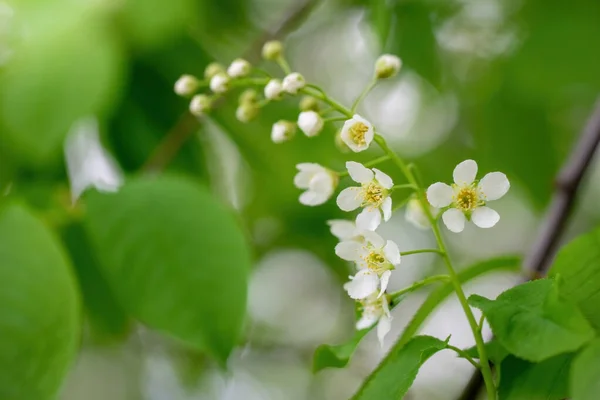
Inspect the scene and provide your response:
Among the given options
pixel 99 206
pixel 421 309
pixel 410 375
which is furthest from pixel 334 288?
pixel 410 375

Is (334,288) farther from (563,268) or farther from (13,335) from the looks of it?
(563,268)

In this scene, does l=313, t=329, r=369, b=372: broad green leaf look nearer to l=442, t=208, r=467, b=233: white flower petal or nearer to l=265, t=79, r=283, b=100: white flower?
l=442, t=208, r=467, b=233: white flower petal

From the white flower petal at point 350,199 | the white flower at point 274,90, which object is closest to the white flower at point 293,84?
the white flower at point 274,90

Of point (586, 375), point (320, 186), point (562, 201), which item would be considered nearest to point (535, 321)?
point (586, 375)

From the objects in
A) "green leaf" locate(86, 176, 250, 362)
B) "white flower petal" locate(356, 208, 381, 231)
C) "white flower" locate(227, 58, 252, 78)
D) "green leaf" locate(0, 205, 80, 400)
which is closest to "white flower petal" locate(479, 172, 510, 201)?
"white flower petal" locate(356, 208, 381, 231)

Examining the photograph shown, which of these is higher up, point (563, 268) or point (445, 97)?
point (563, 268)

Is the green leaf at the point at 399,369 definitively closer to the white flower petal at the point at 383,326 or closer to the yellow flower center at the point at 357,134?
the white flower petal at the point at 383,326

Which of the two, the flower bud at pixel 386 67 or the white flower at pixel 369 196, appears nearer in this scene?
the white flower at pixel 369 196

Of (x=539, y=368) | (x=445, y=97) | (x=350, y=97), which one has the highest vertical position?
(x=539, y=368)
